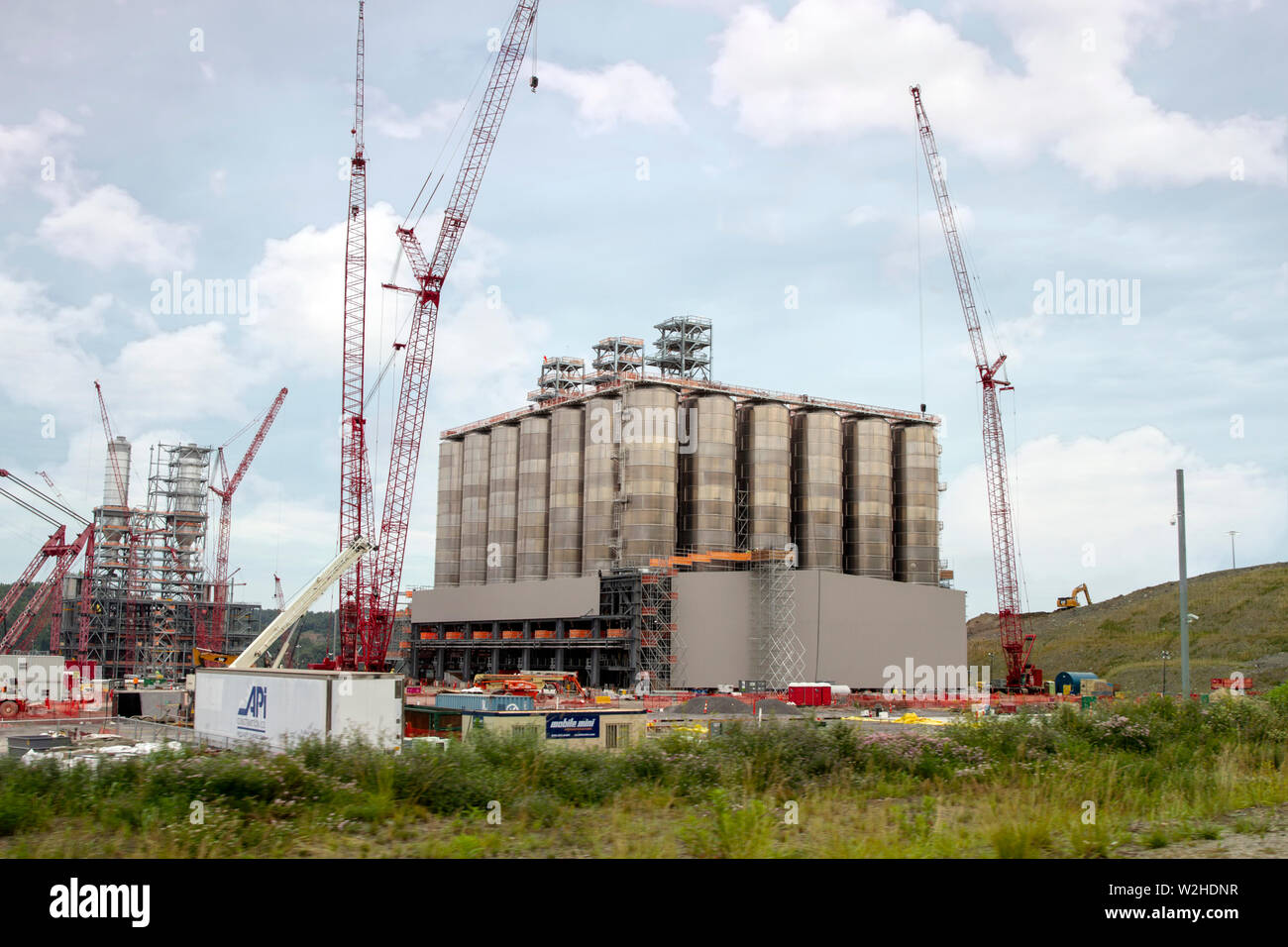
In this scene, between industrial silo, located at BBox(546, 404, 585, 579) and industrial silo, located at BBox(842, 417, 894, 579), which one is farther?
industrial silo, located at BBox(842, 417, 894, 579)

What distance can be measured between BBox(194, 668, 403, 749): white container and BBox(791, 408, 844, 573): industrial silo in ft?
265

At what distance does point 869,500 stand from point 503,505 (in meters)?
44.4

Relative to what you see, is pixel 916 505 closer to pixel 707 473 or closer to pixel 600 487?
pixel 707 473

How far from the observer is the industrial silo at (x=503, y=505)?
128m

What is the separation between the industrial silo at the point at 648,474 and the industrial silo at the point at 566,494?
10.00 m

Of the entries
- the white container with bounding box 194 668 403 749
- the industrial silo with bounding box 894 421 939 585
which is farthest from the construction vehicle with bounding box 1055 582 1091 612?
the white container with bounding box 194 668 403 749

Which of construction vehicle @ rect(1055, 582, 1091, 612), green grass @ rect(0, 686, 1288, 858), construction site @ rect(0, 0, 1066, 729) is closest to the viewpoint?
green grass @ rect(0, 686, 1288, 858)

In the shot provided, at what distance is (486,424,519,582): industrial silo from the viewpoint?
420ft

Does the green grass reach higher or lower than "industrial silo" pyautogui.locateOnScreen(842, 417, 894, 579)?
lower

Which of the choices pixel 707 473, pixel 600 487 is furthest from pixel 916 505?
pixel 600 487

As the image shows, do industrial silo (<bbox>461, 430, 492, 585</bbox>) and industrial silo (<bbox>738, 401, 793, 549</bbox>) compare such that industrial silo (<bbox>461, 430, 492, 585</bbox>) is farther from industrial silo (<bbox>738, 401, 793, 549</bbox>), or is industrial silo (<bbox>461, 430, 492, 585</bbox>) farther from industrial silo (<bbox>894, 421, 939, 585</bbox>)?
industrial silo (<bbox>894, 421, 939, 585</bbox>)
